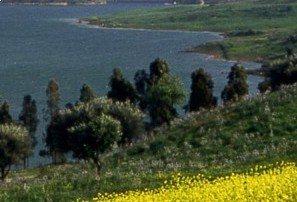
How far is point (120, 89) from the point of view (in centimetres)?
6738

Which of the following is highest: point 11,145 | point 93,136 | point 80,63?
point 93,136

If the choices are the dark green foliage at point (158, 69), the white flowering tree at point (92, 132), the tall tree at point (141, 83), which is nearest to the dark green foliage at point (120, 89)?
the dark green foliage at point (158, 69)

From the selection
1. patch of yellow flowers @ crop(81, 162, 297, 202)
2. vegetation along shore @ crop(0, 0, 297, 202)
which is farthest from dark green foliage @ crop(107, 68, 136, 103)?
patch of yellow flowers @ crop(81, 162, 297, 202)

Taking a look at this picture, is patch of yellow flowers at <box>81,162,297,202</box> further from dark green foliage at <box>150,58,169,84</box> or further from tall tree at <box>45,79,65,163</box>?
dark green foliage at <box>150,58,169,84</box>

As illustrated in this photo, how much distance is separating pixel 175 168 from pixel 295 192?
379 inches

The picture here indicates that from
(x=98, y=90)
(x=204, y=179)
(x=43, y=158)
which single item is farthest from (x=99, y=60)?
(x=204, y=179)

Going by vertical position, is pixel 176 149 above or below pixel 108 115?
above

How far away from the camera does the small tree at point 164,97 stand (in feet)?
200

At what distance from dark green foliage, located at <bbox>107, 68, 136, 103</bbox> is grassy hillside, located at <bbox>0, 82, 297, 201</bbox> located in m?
33.3

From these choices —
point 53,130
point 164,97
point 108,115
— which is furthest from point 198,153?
point 164,97

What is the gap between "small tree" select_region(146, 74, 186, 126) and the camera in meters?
61.0

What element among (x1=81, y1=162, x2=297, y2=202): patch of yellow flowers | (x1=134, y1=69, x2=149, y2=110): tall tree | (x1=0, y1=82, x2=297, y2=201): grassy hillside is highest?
(x1=81, y1=162, x2=297, y2=202): patch of yellow flowers

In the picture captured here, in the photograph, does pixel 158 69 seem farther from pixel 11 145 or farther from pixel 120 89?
pixel 11 145

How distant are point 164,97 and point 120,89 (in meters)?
6.67
